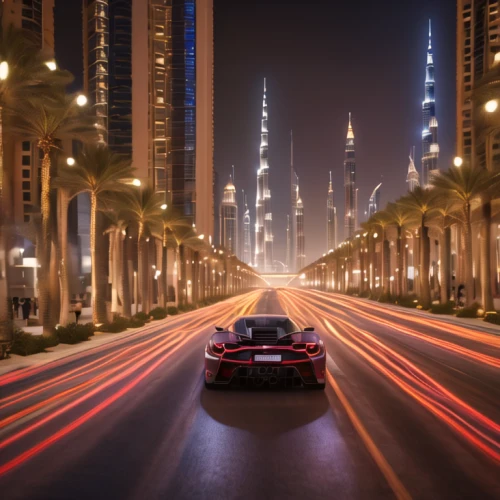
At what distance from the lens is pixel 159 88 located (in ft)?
480

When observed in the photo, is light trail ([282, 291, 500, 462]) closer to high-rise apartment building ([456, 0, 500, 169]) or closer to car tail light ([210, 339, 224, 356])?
car tail light ([210, 339, 224, 356])

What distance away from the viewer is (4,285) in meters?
19.0

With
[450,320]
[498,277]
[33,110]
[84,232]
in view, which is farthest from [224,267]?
[33,110]

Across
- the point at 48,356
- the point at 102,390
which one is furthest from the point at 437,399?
the point at 48,356

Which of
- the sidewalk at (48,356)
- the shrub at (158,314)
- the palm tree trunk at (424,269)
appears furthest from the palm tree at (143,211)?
the palm tree trunk at (424,269)

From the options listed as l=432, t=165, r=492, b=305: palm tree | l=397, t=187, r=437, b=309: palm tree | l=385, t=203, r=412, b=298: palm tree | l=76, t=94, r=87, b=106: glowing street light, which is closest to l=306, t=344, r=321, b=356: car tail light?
l=76, t=94, r=87, b=106: glowing street light

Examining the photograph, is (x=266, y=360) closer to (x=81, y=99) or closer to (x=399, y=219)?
(x=81, y=99)

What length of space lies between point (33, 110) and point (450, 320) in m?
24.2

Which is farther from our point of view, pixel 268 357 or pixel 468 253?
pixel 468 253

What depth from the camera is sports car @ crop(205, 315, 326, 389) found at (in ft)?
32.1

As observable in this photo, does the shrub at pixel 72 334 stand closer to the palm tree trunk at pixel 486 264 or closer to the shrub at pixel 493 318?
the shrub at pixel 493 318

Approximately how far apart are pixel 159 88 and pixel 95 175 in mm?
123080

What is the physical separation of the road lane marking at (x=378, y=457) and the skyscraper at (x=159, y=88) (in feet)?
397

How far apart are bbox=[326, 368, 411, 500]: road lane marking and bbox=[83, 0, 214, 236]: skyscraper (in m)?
121
